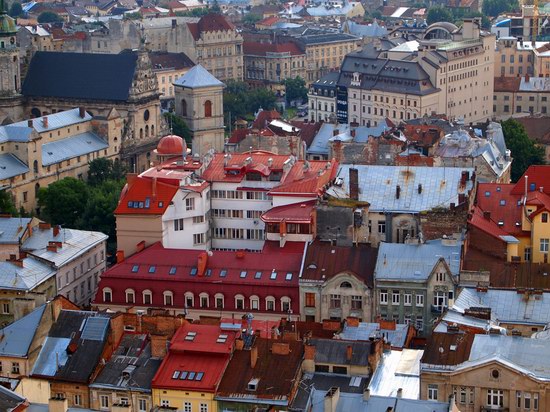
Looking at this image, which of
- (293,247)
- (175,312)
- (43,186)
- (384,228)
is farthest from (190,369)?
(43,186)

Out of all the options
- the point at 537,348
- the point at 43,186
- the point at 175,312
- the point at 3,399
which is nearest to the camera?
the point at 3,399

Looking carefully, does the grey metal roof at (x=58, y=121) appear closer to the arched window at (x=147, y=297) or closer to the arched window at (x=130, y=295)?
the arched window at (x=130, y=295)

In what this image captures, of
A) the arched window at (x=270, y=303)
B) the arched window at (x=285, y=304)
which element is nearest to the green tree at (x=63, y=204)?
the arched window at (x=270, y=303)

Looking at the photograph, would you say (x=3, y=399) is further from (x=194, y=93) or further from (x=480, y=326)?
(x=194, y=93)

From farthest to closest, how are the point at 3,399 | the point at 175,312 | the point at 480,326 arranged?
the point at 175,312
the point at 480,326
the point at 3,399

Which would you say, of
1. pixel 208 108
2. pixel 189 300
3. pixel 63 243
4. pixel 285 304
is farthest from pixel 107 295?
pixel 208 108

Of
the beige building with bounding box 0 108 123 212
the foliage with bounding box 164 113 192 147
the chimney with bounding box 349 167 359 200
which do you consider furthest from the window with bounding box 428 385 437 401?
the foliage with bounding box 164 113 192 147
